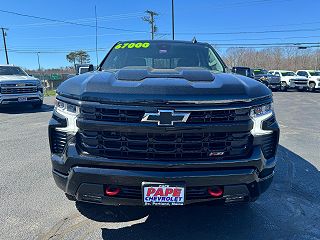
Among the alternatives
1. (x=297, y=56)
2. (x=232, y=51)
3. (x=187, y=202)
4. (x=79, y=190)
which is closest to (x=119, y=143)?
(x=79, y=190)

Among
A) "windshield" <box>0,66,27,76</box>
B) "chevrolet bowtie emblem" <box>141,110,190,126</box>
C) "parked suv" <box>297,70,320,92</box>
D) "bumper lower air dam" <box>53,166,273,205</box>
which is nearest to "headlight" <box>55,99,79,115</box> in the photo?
"bumper lower air dam" <box>53,166,273,205</box>

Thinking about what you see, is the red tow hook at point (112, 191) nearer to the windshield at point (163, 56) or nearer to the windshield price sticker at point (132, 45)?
the windshield at point (163, 56)

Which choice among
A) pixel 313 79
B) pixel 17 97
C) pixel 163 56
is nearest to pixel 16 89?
pixel 17 97

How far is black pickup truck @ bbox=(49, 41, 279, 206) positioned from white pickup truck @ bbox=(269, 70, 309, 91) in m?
27.3

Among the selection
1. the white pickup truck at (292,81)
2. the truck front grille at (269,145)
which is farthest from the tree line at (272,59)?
the truck front grille at (269,145)

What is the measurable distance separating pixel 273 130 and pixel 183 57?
2.00m

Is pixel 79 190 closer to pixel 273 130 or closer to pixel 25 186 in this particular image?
pixel 273 130

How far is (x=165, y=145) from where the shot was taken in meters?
2.34

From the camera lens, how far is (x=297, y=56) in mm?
90812

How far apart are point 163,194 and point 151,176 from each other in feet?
0.58

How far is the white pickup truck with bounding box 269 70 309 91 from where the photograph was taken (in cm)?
2680

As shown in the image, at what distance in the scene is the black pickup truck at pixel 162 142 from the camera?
227 cm

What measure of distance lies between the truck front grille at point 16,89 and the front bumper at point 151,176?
9668 mm

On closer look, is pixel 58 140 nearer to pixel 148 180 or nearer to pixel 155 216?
pixel 148 180
